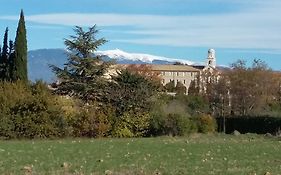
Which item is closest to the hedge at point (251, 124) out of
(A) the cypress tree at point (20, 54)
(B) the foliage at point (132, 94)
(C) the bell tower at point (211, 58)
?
(B) the foliage at point (132, 94)

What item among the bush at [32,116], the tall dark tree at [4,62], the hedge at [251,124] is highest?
the tall dark tree at [4,62]

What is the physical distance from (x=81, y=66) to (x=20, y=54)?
866 cm

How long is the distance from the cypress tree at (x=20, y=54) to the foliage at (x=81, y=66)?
5888mm

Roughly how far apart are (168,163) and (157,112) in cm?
2846

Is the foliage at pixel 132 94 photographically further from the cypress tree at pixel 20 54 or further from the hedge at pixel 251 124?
the cypress tree at pixel 20 54

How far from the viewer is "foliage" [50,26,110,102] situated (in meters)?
69.6

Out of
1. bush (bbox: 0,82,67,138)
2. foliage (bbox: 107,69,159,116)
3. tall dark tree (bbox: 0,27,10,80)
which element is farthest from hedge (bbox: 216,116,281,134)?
tall dark tree (bbox: 0,27,10,80)

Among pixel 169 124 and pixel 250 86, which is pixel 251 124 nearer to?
pixel 169 124

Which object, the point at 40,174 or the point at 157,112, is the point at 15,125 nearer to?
the point at 157,112

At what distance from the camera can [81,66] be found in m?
70.6

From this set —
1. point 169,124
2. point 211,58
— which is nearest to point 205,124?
point 169,124

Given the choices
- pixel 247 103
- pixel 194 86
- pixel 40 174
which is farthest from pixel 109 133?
pixel 194 86

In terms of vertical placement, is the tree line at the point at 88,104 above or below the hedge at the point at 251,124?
above

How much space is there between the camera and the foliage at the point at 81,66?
6962 centimetres
